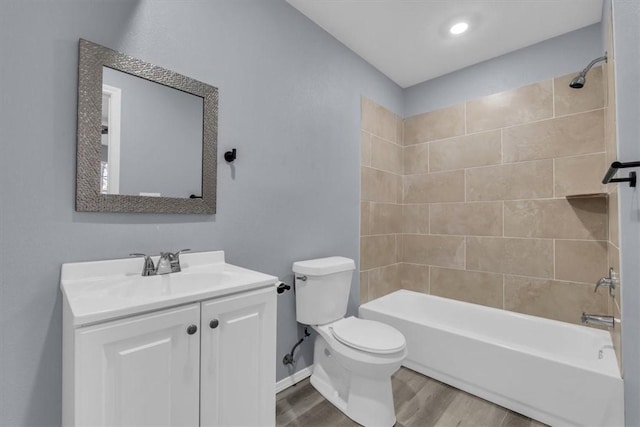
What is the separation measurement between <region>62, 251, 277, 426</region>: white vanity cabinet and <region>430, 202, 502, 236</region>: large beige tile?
2.04m

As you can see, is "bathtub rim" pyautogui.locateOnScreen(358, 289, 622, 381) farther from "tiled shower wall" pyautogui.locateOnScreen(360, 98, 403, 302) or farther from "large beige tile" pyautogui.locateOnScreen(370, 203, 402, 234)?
"large beige tile" pyautogui.locateOnScreen(370, 203, 402, 234)

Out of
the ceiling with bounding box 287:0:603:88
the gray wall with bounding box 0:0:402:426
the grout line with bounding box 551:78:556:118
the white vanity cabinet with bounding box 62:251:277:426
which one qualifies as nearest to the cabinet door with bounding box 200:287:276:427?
the white vanity cabinet with bounding box 62:251:277:426

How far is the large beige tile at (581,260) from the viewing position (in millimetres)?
2029

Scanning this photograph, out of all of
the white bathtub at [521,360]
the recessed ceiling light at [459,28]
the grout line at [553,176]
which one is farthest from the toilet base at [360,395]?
the recessed ceiling light at [459,28]

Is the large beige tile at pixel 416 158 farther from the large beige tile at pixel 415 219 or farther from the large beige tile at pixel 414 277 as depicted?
the large beige tile at pixel 414 277

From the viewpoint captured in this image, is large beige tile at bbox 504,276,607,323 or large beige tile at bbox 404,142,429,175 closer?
large beige tile at bbox 504,276,607,323

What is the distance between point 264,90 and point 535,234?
226 cm

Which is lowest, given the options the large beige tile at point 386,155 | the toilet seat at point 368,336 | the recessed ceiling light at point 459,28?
the toilet seat at point 368,336

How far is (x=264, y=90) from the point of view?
5.98 feet

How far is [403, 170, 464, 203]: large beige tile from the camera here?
268 centimetres

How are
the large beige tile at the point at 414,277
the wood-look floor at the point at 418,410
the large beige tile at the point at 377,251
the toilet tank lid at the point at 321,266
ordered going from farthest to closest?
the large beige tile at the point at 414,277, the large beige tile at the point at 377,251, the toilet tank lid at the point at 321,266, the wood-look floor at the point at 418,410

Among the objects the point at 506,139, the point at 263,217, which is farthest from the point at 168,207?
the point at 506,139

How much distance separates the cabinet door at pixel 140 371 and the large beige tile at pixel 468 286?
92.0 inches

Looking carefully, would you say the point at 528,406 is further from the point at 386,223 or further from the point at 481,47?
the point at 481,47
